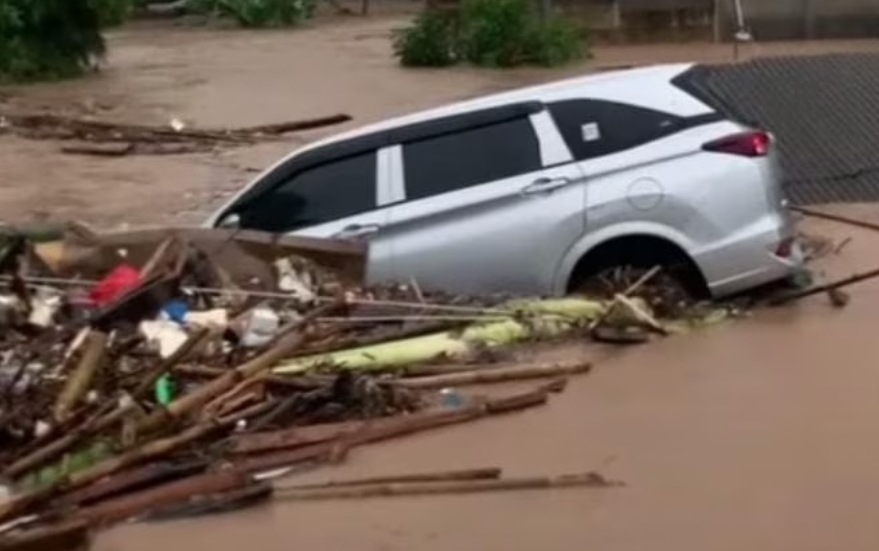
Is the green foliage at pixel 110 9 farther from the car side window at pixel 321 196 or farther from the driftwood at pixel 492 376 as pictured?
the driftwood at pixel 492 376

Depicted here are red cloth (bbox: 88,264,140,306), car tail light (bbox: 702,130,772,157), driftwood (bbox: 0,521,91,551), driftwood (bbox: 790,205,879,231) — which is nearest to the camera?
driftwood (bbox: 0,521,91,551)

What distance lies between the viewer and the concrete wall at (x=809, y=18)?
35625 mm

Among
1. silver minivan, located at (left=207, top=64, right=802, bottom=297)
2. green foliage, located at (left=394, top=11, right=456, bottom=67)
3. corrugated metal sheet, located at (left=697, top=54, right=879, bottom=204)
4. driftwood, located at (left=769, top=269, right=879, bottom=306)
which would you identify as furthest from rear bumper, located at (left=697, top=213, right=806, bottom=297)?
green foliage, located at (left=394, top=11, right=456, bottom=67)

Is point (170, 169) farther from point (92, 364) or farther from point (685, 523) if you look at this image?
point (685, 523)

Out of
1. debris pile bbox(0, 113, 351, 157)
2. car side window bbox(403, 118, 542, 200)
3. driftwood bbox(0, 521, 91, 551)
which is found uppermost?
car side window bbox(403, 118, 542, 200)

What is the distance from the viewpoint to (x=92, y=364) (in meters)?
11.4

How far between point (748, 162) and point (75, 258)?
399 cm

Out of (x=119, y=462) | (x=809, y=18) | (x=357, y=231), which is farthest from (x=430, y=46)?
(x=119, y=462)

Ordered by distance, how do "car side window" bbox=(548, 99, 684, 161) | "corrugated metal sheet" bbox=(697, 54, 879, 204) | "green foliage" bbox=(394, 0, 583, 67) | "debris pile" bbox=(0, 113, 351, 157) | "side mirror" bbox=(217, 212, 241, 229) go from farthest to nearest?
"green foliage" bbox=(394, 0, 583, 67)
"debris pile" bbox=(0, 113, 351, 157)
"corrugated metal sheet" bbox=(697, 54, 879, 204)
"side mirror" bbox=(217, 212, 241, 229)
"car side window" bbox=(548, 99, 684, 161)

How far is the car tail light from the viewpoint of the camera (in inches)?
528

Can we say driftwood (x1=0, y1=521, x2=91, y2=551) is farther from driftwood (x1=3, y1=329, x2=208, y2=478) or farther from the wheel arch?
the wheel arch

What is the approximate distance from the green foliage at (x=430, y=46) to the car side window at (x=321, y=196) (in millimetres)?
21503

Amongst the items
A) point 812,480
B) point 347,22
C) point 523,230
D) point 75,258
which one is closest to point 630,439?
point 812,480

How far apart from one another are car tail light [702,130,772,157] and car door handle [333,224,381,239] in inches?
78.9
